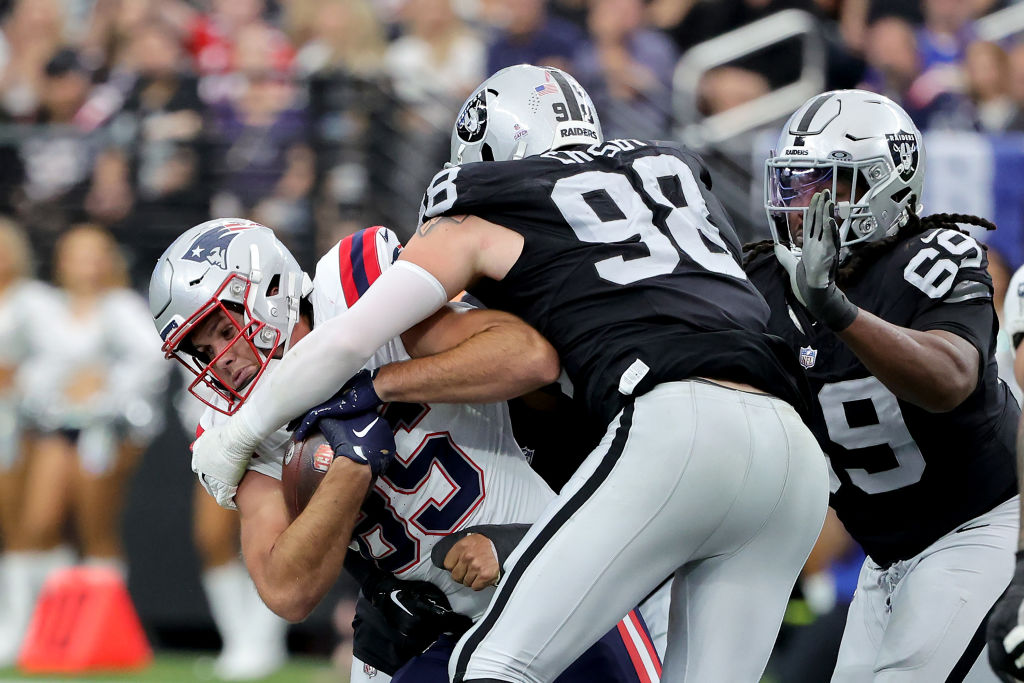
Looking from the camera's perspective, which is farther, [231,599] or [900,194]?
[231,599]

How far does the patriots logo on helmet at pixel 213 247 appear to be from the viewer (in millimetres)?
2910

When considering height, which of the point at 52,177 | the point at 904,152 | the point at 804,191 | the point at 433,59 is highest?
the point at 904,152

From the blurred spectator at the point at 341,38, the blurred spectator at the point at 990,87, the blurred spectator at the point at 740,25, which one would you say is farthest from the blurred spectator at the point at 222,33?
the blurred spectator at the point at 990,87

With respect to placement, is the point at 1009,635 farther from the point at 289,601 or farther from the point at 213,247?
the point at 213,247

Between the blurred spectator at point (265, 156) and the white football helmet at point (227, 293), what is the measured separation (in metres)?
4.13

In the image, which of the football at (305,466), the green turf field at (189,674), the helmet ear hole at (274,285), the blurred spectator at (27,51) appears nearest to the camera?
the football at (305,466)

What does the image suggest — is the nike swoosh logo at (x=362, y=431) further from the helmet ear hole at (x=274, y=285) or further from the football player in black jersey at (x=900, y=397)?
the football player in black jersey at (x=900, y=397)

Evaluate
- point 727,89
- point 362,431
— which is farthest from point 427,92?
point 362,431

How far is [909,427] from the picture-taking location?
10.5 ft

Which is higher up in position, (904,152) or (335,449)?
(904,152)

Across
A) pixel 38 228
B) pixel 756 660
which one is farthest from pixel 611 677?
pixel 38 228

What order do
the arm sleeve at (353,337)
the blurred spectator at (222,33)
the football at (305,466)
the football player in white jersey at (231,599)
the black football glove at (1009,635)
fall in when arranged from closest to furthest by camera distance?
the black football glove at (1009,635), the arm sleeve at (353,337), the football at (305,466), the football player in white jersey at (231,599), the blurred spectator at (222,33)

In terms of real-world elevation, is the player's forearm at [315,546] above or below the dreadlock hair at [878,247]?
below

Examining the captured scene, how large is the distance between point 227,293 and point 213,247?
12 centimetres
